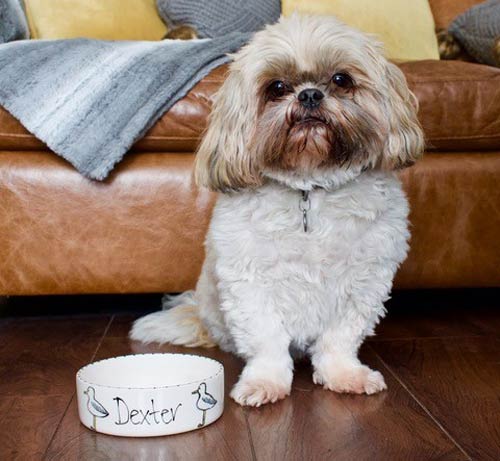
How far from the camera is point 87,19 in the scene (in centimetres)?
241

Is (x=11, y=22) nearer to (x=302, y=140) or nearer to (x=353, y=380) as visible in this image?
(x=302, y=140)

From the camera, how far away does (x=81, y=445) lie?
114cm

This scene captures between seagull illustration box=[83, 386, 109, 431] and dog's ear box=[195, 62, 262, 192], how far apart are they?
18.1 inches

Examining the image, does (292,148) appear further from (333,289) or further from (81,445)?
(81,445)

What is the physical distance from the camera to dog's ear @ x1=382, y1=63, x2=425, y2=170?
138cm

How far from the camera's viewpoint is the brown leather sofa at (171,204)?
1752 millimetres

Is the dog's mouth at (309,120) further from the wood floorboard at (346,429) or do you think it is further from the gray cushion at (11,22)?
the gray cushion at (11,22)

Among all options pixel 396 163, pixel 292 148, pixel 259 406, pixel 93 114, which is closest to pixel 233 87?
pixel 292 148

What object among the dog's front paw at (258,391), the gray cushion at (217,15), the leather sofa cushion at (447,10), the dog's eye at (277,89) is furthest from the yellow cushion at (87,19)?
the dog's front paw at (258,391)

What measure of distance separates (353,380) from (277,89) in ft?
1.82

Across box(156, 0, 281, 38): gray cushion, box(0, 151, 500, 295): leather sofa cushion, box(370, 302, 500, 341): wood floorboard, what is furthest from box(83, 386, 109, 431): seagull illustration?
box(156, 0, 281, 38): gray cushion

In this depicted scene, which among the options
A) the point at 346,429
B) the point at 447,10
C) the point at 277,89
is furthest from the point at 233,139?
the point at 447,10

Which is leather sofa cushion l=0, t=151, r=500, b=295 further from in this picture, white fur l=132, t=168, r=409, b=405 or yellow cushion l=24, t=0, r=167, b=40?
yellow cushion l=24, t=0, r=167, b=40

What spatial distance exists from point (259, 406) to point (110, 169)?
675mm
